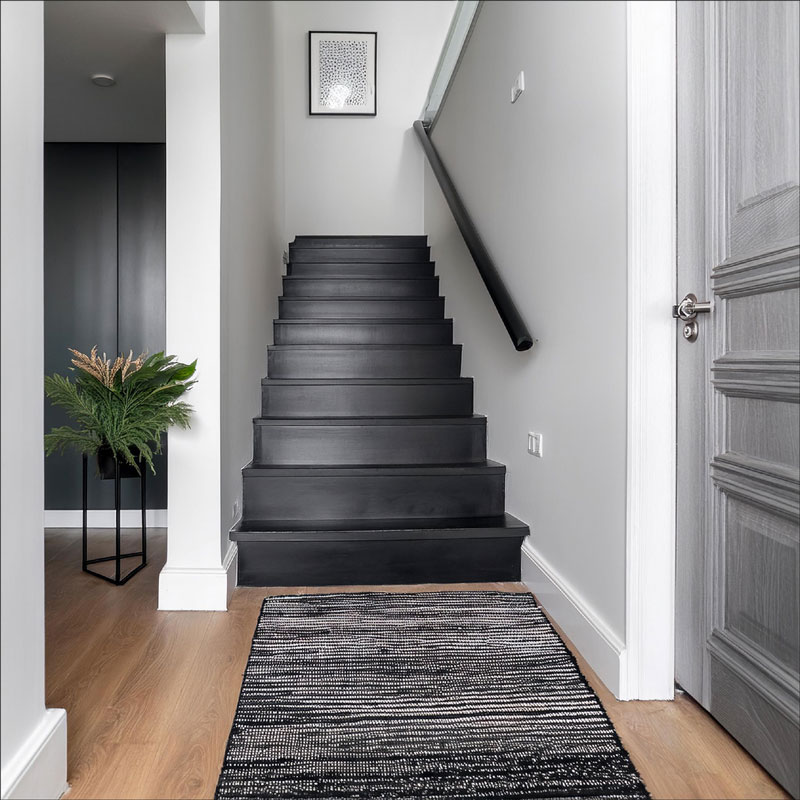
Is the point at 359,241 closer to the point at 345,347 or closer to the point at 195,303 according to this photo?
the point at 345,347

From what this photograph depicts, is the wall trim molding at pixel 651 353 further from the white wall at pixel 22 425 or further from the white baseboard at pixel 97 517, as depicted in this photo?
the white baseboard at pixel 97 517

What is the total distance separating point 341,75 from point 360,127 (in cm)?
40

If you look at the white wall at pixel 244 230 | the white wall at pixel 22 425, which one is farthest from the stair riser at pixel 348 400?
the white wall at pixel 22 425

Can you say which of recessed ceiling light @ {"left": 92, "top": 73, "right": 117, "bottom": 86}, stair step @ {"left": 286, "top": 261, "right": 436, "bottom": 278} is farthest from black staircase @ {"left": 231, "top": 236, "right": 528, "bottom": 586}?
recessed ceiling light @ {"left": 92, "top": 73, "right": 117, "bottom": 86}

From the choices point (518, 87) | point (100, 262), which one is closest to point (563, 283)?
point (518, 87)

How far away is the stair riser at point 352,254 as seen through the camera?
445 centimetres

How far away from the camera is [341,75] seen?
16.1 feet

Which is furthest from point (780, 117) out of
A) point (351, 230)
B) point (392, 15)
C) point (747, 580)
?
point (392, 15)

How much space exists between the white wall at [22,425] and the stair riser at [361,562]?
122 centimetres

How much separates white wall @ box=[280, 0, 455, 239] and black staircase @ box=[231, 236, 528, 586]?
1317 mm

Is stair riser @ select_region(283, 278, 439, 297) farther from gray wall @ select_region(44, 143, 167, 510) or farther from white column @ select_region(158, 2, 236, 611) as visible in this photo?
white column @ select_region(158, 2, 236, 611)

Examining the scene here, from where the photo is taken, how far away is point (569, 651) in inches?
75.0

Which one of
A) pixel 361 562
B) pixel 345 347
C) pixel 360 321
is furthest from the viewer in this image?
pixel 360 321

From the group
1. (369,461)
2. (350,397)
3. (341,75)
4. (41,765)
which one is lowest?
(41,765)
